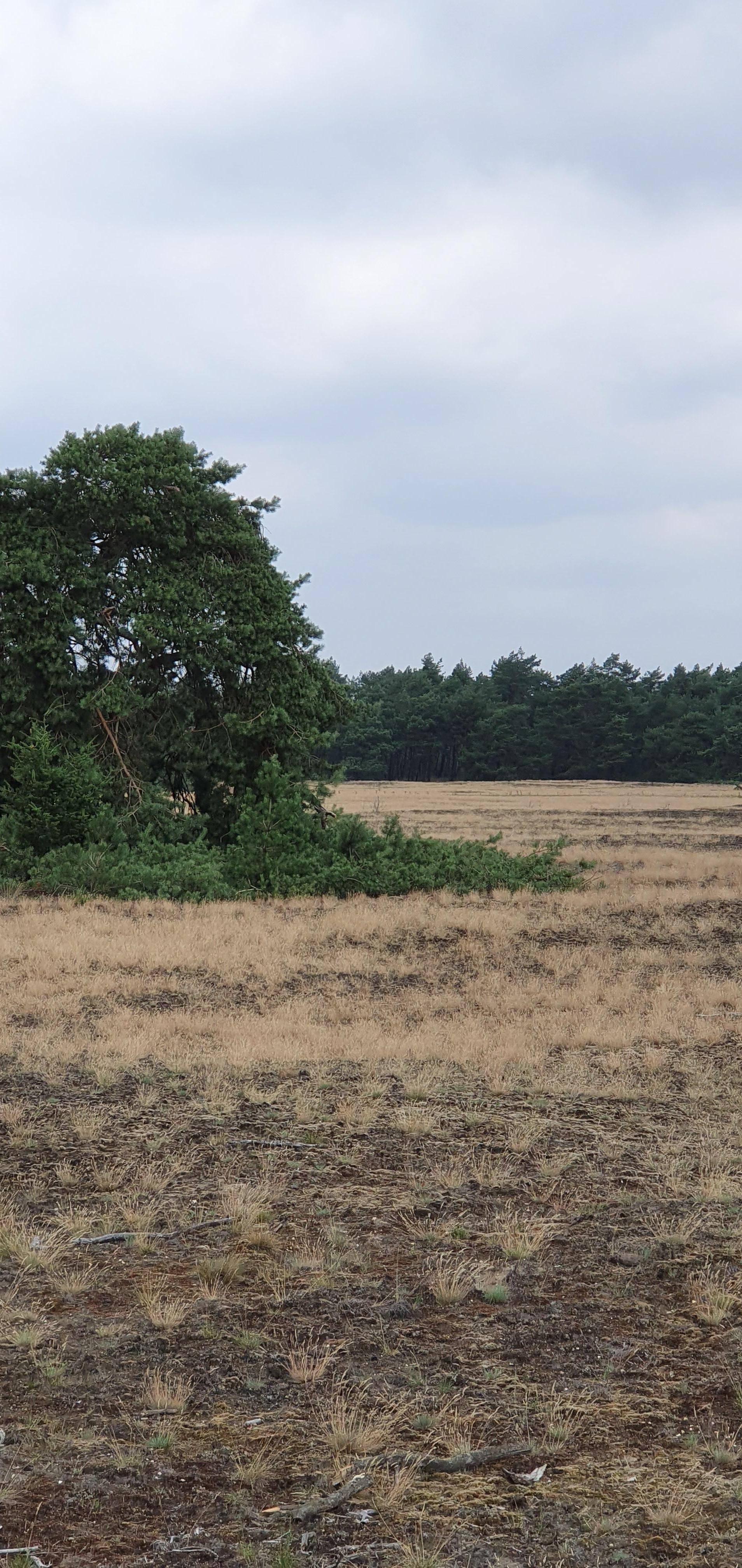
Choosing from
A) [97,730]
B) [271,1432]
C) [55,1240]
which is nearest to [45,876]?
[97,730]

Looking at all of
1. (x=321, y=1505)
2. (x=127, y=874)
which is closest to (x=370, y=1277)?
(x=321, y=1505)

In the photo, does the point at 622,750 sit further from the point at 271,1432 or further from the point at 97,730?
the point at 271,1432

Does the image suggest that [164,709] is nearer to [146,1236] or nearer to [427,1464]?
[146,1236]

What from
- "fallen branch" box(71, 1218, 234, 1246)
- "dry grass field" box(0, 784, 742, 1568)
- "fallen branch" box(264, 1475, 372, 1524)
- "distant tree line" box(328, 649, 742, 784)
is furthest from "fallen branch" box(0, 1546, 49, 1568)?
"distant tree line" box(328, 649, 742, 784)

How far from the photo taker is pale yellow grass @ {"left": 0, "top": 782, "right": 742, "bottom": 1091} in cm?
1198

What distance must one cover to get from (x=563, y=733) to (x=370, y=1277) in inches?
4110

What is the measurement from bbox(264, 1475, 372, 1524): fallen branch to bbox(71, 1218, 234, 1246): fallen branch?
110 inches

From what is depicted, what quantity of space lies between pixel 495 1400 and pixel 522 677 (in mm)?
122497

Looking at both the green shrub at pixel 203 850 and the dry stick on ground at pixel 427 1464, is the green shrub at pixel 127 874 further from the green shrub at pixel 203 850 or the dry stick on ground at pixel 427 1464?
the dry stick on ground at pixel 427 1464

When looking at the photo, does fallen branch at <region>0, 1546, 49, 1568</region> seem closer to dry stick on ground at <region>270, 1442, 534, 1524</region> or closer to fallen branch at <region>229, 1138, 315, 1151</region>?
dry stick on ground at <region>270, 1442, 534, 1524</region>

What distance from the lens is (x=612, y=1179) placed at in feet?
26.7

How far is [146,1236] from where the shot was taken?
6.98 meters

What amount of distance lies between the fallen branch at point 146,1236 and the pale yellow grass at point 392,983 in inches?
107

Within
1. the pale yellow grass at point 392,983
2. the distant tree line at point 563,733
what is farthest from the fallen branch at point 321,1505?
the distant tree line at point 563,733
